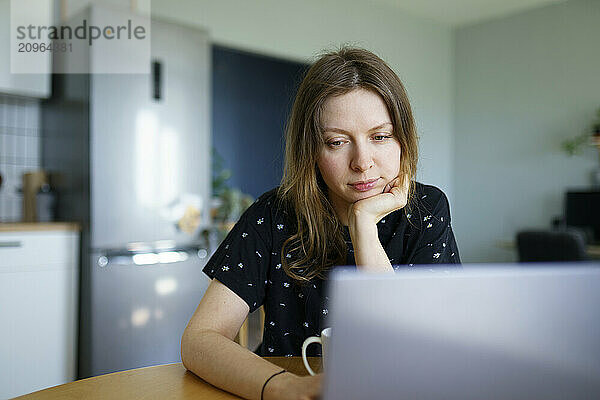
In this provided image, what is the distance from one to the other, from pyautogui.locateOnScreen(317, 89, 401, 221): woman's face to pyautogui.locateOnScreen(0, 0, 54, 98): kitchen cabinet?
2274 millimetres

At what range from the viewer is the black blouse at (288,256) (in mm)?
1162

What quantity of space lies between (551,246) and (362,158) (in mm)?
2605

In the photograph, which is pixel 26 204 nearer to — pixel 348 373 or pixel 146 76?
pixel 146 76

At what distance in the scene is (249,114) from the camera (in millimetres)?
4945

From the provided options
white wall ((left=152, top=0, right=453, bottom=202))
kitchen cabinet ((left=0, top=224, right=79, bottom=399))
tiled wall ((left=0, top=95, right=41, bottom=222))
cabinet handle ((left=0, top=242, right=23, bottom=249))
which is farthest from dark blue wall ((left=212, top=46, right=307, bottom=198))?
cabinet handle ((left=0, top=242, right=23, bottom=249))

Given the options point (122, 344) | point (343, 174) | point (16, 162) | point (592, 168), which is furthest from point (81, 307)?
point (592, 168)

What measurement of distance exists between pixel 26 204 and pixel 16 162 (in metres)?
0.25

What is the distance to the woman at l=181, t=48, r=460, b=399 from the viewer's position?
42.1 inches

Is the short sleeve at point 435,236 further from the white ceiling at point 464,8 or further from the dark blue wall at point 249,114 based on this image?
the white ceiling at point 464,8

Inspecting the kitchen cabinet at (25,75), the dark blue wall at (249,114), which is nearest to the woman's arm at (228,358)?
the kitchen cabinet at (25,75)

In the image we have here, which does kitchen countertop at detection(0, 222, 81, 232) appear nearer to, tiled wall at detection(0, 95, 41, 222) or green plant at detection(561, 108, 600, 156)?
tiled wall at detection(0, 95, 41, 222)

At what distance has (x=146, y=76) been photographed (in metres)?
2.79

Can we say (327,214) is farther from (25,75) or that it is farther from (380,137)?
(25,75)

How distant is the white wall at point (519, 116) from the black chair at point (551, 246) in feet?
4.70
